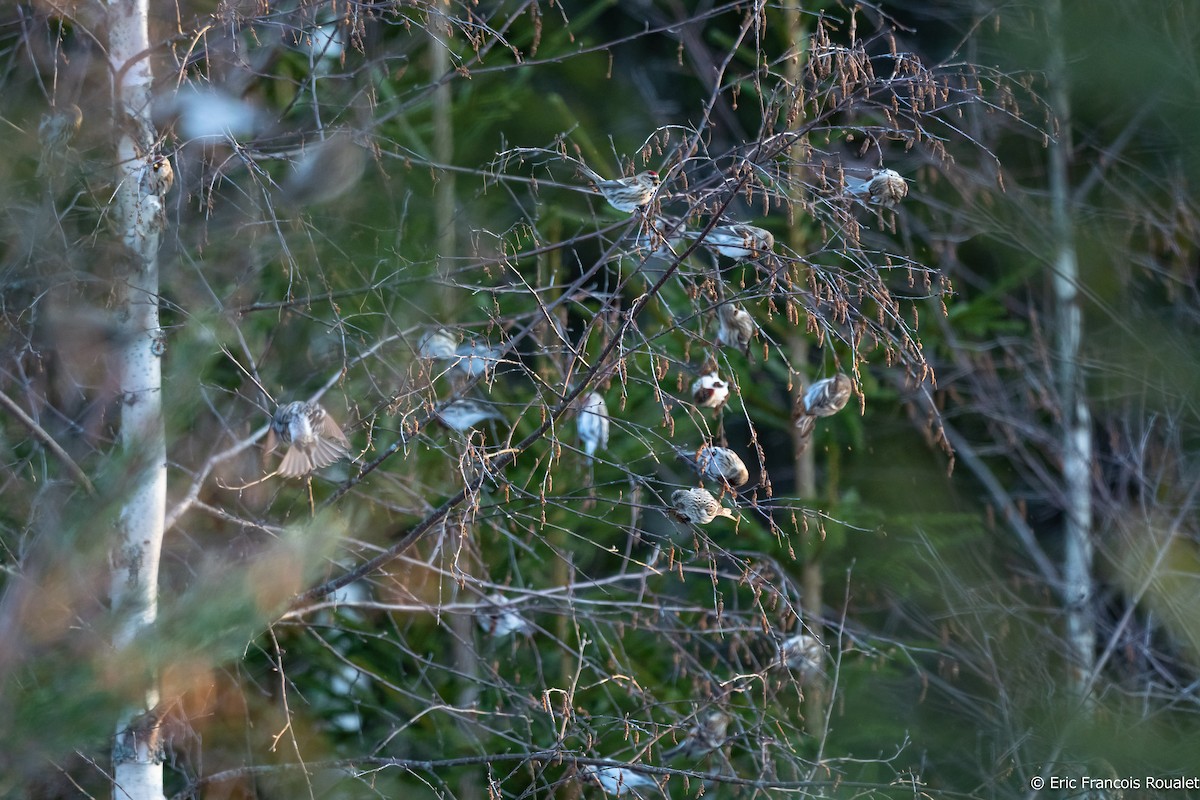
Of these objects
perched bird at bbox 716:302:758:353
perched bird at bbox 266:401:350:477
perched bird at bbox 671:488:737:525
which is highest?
perched bird at bbox 716:302:758:353

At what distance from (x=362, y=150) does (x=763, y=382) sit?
2501 mm

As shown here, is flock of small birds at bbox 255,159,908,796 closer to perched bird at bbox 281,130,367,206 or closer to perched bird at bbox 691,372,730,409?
perched bird at bbox 691,372,730,409

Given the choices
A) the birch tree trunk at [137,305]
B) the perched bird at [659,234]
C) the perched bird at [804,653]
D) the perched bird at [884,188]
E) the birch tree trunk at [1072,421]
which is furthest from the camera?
the birch tree trunk at [1072,421]

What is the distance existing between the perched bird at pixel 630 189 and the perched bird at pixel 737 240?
25cm

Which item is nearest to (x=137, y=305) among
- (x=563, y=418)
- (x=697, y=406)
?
(x=563, y=418)

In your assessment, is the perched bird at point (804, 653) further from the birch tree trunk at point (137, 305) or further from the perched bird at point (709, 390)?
the birch tree trunk at point (137, 305)

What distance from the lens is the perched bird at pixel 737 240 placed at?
2.62 m

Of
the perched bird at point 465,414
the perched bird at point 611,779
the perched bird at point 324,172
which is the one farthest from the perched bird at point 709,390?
the perched bird at point 324,172

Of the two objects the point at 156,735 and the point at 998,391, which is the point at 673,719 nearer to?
the point at 156,735

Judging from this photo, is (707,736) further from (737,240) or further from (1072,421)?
(1072,421)

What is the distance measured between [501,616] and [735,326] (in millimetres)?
1363

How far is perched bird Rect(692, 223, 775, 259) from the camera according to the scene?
2615 millimetres

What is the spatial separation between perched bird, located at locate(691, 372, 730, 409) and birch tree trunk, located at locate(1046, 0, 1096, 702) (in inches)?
106

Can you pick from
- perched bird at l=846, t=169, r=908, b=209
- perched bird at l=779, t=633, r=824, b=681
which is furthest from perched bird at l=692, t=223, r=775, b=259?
perched bird at l=779, t=633, r=824, b=681
